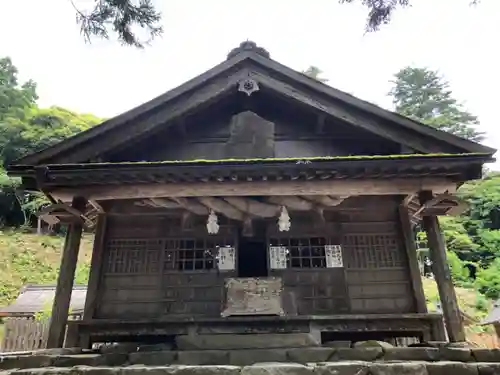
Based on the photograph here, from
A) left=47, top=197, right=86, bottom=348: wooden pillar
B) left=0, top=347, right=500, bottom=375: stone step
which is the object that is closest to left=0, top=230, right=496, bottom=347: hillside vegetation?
left=0, top=347, right=500, bottom=375: stone step

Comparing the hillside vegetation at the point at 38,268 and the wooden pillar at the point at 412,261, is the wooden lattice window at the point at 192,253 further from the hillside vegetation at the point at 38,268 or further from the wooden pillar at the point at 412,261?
the hillside vegetation at the point at 38,268

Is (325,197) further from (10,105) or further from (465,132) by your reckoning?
(10,105)

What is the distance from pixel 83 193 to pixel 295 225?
4688 mm

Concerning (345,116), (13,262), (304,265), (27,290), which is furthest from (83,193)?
(13,262)

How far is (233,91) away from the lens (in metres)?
10.4

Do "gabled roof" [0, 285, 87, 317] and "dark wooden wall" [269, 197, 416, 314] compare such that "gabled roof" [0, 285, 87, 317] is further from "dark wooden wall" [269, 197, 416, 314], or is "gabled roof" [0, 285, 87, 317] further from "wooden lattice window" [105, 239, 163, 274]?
"dark wooden wall" [269, 197, 416, 314]

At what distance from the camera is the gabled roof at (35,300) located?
21.7 metres

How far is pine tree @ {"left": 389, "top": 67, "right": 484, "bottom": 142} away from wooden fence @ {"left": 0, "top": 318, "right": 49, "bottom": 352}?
37.5 metres

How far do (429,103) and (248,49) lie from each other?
4053cm

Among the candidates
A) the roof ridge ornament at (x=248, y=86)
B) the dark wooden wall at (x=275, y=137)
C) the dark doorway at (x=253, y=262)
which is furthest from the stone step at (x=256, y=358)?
the roof ridge ornament at (x=248, y=86)

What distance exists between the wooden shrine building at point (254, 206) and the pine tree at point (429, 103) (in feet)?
113

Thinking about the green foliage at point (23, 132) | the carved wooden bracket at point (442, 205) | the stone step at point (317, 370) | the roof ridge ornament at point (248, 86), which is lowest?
the stone step at point (317, 370)

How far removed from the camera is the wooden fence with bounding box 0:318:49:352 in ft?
45.2

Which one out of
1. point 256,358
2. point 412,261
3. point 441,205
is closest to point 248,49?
point 441,205
